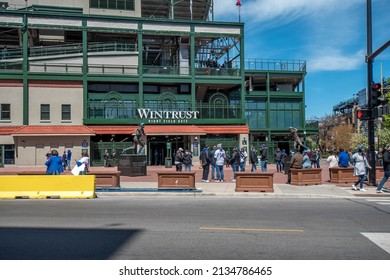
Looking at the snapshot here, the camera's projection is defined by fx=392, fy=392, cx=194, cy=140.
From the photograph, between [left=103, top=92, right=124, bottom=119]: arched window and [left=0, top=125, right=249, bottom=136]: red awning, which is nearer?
[left=0, top=125, right=249, bottom=136]: red awning

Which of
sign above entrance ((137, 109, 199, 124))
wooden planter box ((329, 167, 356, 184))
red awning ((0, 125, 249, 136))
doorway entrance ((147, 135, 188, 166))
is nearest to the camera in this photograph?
wooden planter box ((329, 167, 356, 184))

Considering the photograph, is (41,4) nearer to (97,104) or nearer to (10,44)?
(10,44)

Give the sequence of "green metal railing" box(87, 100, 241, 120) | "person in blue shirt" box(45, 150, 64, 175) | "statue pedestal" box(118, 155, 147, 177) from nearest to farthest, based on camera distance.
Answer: "person in blue shirt" box(45, 150, 64, 175) → "statue pedestal" box(118, 155, 147, 177) → "green metal railing" box(87, 100, 241, 120)

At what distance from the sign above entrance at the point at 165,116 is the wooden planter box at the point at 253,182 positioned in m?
22.1

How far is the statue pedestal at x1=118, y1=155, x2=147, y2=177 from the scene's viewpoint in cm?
2345

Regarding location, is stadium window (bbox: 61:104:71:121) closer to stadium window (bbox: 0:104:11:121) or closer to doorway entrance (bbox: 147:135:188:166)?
stadium window (bbox: 0:104:11:121)

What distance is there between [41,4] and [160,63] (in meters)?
13.5

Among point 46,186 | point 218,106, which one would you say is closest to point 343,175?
point 46,186

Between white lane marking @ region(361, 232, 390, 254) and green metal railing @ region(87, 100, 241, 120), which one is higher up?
green metal railing @ region(87, 100, 241, 120)

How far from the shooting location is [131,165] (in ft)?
76.9

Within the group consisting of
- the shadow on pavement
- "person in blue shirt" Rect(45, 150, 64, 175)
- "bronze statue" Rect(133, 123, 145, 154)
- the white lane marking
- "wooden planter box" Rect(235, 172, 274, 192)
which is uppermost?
"bronze statue" Rect(133, 123, 145, 154)

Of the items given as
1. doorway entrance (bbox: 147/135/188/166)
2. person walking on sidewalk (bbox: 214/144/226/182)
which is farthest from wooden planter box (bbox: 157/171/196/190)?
doorway entrance (bbox: 147/135/188/166)

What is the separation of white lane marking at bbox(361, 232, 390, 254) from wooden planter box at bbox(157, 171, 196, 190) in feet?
28.9
